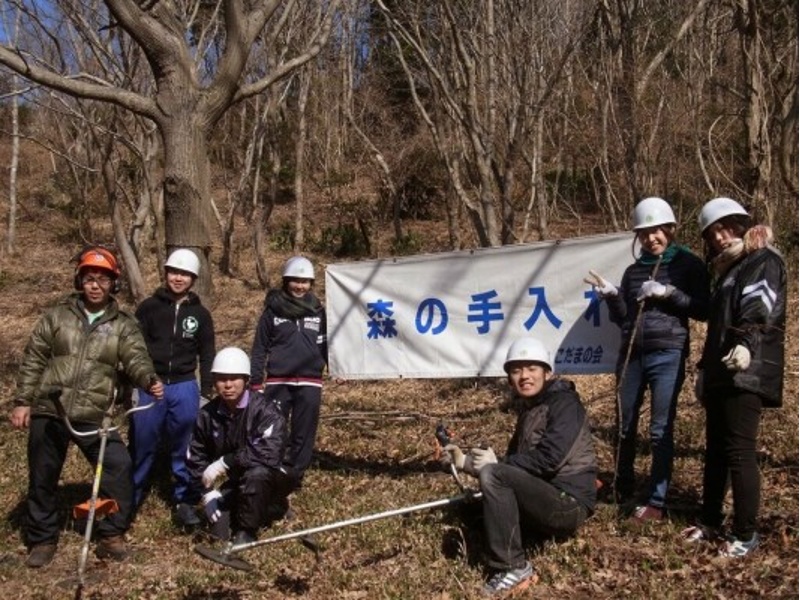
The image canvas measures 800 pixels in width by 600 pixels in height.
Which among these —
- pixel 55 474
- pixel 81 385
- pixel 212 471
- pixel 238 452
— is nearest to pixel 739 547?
pixel 238 452

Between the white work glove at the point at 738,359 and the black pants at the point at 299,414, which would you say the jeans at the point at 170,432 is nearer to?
the black pants at the point at 299,414

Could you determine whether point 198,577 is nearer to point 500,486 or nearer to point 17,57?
point 500,486

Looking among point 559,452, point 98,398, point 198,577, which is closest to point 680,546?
point 559,452

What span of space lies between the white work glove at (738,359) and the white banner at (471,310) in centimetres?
167

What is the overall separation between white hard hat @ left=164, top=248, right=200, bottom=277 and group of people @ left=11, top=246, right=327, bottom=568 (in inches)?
0.4

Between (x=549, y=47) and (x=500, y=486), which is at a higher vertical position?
(x=549, y=47)

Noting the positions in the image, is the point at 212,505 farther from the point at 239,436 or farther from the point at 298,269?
the point at 298,269

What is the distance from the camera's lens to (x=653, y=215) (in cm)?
516

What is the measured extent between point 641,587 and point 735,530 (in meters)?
0.62

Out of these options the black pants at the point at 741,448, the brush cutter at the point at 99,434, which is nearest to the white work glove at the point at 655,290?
the black pants at the point at 741,448

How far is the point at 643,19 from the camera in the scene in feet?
35.5

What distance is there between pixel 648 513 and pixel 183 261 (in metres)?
3.66

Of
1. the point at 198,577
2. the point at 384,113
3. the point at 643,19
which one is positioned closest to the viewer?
the point at 198,577

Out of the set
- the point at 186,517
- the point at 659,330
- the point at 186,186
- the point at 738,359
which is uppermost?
the point at 186,186
